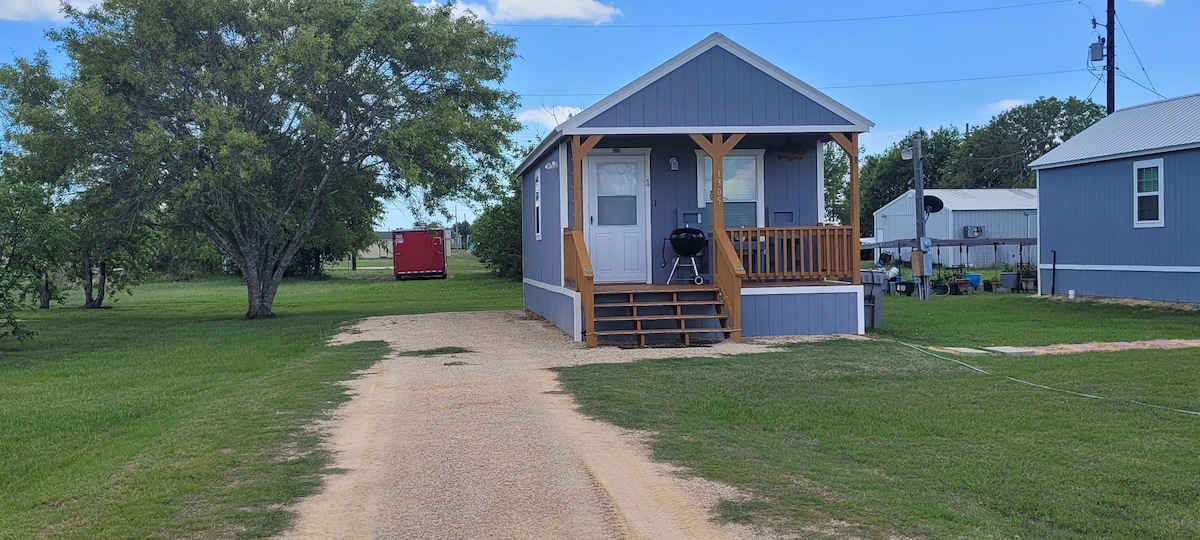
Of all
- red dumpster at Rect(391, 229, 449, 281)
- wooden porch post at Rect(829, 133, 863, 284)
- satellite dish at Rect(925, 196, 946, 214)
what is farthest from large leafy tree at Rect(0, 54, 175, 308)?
red dumpster at Rect(391, 229, 449, 281)

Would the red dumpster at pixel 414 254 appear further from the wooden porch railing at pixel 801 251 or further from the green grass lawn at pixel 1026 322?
the wooden porch railing at pixel 801 251

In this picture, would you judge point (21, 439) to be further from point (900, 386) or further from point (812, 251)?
point (812, 251)

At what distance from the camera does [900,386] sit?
8484 mm

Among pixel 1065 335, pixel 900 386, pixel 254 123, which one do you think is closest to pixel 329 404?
pixel 900 386

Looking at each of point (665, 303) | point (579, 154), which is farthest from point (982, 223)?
point (579, 154)

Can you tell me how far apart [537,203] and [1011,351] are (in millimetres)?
8916

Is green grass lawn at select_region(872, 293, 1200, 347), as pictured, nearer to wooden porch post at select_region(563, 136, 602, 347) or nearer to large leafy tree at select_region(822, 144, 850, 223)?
wooden porch post at select_region(563, 136, 602, 347)

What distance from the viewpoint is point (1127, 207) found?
17703 millimetres

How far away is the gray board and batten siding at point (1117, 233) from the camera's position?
16312 millimetres

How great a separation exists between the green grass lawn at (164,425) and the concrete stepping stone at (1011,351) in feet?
23.2

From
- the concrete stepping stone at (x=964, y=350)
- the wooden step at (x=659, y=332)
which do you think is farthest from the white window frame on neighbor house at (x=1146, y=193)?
the wooden step at (x=659, y=332)

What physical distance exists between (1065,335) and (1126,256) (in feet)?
20.6

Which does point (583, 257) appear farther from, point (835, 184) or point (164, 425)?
point (835, 184)

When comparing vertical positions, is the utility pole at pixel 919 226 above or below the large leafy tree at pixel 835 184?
below
